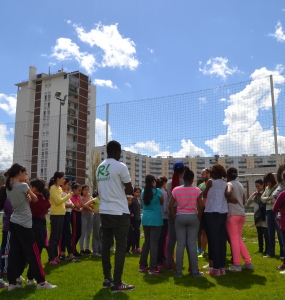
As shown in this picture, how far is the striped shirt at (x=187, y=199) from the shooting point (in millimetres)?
5562

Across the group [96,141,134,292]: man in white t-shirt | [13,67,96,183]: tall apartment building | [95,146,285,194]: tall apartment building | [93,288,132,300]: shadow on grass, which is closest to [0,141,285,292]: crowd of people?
[96,141,134,292]: man in white t-shirt

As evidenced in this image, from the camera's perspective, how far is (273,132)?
10.6 meters

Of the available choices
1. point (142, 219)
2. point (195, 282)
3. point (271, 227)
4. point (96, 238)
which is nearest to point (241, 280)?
point (195, 282)

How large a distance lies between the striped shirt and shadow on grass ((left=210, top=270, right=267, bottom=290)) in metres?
1.12

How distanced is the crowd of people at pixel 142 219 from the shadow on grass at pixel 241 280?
0.18 meters

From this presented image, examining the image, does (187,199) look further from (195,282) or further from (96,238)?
(96,238)

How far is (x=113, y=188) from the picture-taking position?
4852 millimetres

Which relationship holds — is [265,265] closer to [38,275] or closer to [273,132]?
[38,275]

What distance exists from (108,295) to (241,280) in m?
2.17

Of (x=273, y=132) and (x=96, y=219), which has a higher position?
(x=273, y=132)

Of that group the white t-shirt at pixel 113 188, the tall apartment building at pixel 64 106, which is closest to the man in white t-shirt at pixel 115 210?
the white t-shirt at pixel 113 188

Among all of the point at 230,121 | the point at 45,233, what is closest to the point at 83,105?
the point at 230,121

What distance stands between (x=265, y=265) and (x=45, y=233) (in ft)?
13.5

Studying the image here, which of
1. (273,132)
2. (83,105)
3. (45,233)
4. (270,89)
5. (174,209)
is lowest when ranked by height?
(45,233)
